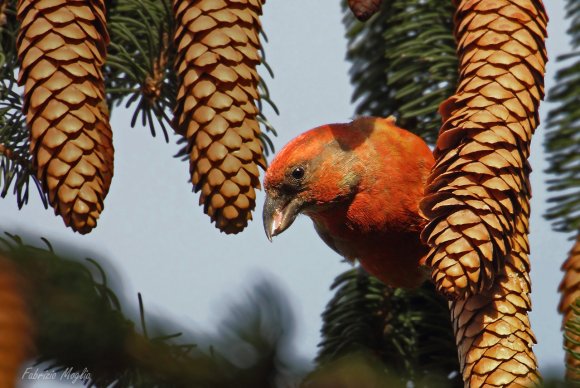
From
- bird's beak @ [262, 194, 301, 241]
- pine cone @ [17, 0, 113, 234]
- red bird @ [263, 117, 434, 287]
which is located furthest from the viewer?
bird's beak @ [262, 194, 301, 241]

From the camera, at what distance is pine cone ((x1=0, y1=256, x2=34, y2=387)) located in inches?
21.0

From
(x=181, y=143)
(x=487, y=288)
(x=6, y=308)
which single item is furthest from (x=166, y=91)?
(x=6, y=308)

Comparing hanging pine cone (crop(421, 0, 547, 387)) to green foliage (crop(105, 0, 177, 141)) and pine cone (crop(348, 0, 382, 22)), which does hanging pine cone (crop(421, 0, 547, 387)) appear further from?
green foliage (crop(105, 0, 177, 141))

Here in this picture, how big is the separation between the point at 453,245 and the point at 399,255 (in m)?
0.93

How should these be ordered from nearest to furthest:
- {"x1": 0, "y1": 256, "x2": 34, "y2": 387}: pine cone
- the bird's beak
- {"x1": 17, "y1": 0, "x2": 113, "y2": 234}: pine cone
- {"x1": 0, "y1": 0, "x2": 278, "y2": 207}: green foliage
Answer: {"x1": 0, "y1": 256, "x2": 34, "y2": 387}: pine cone, {"x1": 17, "y1": 0, "x2": 113, "y2": 234}: pine cone, {"x1": 0, "y1": 0, "x2": 278, "y2": 207}: green foliage, the bird's beak

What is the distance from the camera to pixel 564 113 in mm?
1921

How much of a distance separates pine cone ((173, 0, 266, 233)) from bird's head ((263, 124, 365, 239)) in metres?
0.80

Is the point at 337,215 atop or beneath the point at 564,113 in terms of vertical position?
beneath

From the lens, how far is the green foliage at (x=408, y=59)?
191cm

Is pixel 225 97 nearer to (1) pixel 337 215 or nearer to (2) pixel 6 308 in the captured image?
(2) pixel 6 308

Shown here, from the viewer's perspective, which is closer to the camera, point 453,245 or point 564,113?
point 453,245

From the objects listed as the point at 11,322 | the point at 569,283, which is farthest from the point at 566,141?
the point at 11,322

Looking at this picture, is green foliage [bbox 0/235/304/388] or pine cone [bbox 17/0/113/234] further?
pine cone [bbox 17/0/113/234]

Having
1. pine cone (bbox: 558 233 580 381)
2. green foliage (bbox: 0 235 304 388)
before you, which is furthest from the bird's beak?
green foliage (bbox: 0 235 304 388)
